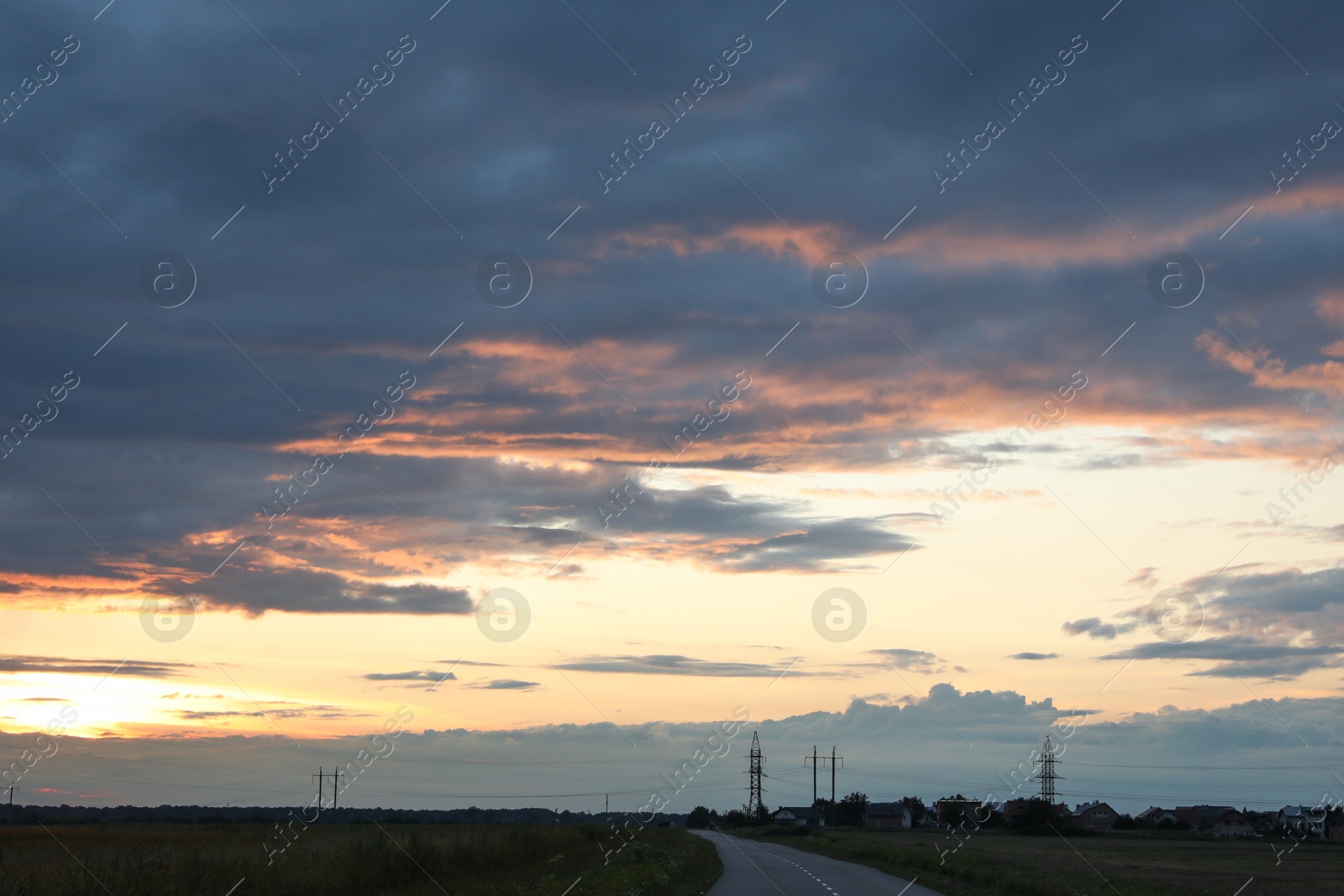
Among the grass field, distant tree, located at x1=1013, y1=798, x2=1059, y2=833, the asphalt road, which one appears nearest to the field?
the asphalt road

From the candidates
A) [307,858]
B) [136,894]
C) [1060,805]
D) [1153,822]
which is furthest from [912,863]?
[1153,822]

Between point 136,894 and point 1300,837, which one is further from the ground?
point 136,894

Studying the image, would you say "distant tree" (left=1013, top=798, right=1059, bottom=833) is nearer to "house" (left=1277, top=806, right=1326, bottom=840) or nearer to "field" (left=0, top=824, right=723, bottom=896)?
"house" (left=1277, top=806, right=1326, bottom=840)

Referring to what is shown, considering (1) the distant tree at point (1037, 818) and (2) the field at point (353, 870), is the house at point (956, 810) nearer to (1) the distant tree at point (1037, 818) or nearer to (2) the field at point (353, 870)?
(1) the distant tree at point (1037, 818)

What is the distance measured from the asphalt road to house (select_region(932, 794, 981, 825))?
95.3 metres

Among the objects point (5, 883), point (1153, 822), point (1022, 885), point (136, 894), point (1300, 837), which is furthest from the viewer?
point (1153, 822)

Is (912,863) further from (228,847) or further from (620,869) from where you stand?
(228,847)

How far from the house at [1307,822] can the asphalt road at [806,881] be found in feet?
425

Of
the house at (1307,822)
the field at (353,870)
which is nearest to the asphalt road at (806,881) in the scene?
the field at (353,870)

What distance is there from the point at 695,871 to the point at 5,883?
97.2ft

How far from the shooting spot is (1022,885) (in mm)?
34438

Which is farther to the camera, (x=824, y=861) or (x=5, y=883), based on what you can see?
(x=824, y=861)

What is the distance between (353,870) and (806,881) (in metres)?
15.6

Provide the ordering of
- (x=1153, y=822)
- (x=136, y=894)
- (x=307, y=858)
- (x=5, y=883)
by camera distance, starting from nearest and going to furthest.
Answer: (x=5, y=883), (x=136, y=894), (x=307, y=858), (x=1153, y=822)
